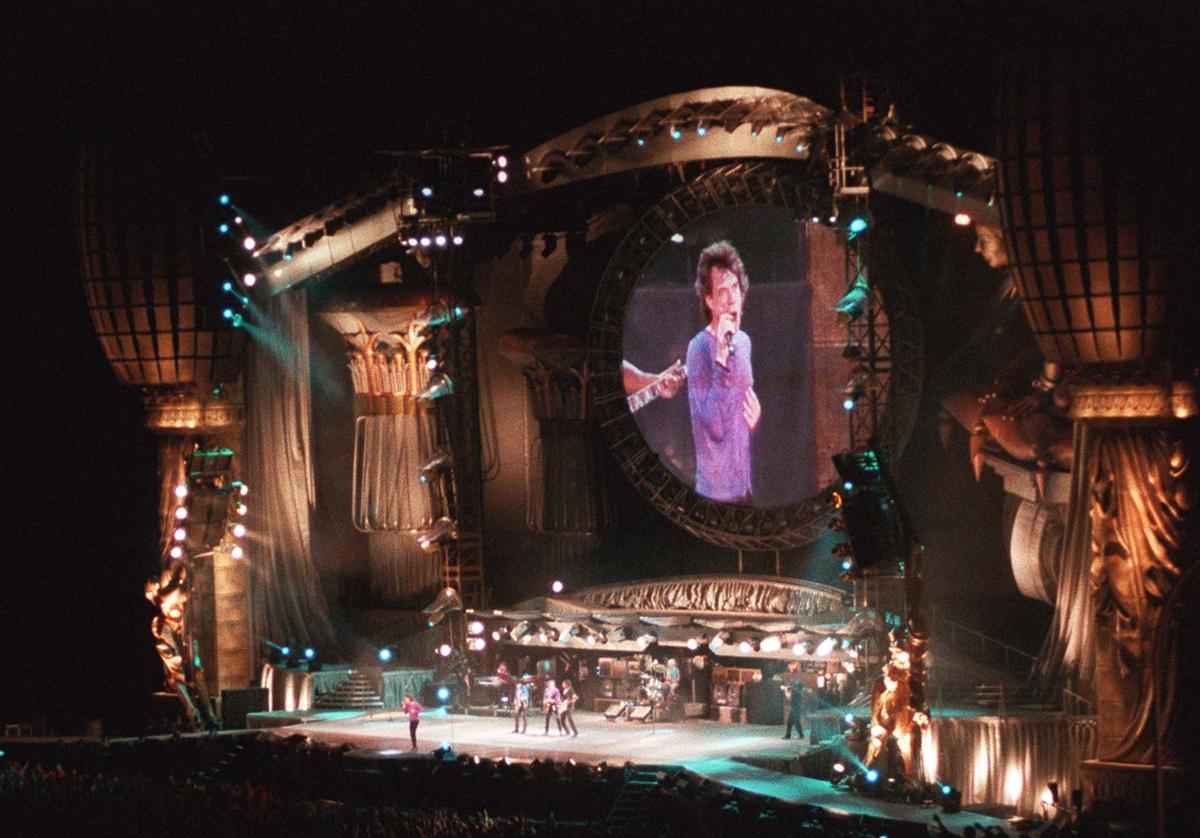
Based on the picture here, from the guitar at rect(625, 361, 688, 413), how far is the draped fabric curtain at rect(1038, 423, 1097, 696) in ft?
24.1

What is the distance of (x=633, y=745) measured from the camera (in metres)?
31.3

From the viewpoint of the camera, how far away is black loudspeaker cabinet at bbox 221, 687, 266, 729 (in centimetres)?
3553

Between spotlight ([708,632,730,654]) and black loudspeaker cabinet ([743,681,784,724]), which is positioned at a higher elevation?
spotlight ([708,632,730,654])

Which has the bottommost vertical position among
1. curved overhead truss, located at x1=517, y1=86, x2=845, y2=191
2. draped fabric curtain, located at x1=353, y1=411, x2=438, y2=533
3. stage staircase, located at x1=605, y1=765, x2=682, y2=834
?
stage staircase, located at x1=605, y1=765, x2=682, y2=834

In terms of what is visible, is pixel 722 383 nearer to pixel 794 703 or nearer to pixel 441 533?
pixel 441 533

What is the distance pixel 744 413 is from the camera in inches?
1366

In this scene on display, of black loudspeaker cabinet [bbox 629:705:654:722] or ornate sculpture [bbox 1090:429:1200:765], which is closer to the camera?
ornate sculpture [bbox 1090:429:1200:765]

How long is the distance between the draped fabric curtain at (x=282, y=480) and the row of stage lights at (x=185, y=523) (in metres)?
0.39

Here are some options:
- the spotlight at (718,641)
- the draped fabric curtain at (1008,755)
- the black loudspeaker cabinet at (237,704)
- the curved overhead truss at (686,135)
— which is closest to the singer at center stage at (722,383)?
the curved overhead truss at (686,135)

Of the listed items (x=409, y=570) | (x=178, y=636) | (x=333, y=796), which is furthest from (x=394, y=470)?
(x=333, y=796)

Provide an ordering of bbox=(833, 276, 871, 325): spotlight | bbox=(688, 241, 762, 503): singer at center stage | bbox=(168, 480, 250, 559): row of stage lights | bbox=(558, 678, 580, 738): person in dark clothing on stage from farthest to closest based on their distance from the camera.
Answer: bbox=(168, 480, 250, 559): row of stage lights
bbox=(688, 241, 762, 503): singer at center stage
bbox=(558, 678, 580, 738): person in dark clothing on stage
bbox=(833, 276, 871, 325): spotlight

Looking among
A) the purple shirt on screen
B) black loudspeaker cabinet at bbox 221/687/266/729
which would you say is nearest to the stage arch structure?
black loudspeaker cabinet at bbox 221/687/266/729

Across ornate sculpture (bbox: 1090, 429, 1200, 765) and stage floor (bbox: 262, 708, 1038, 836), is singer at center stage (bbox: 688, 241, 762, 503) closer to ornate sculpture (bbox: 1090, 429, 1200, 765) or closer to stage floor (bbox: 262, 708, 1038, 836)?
stage floor (bbox: 262, 708, 1038, 836)

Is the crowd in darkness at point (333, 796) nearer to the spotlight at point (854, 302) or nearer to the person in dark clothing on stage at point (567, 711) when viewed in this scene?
the person in dark clothing on stage at point (567, 711)
